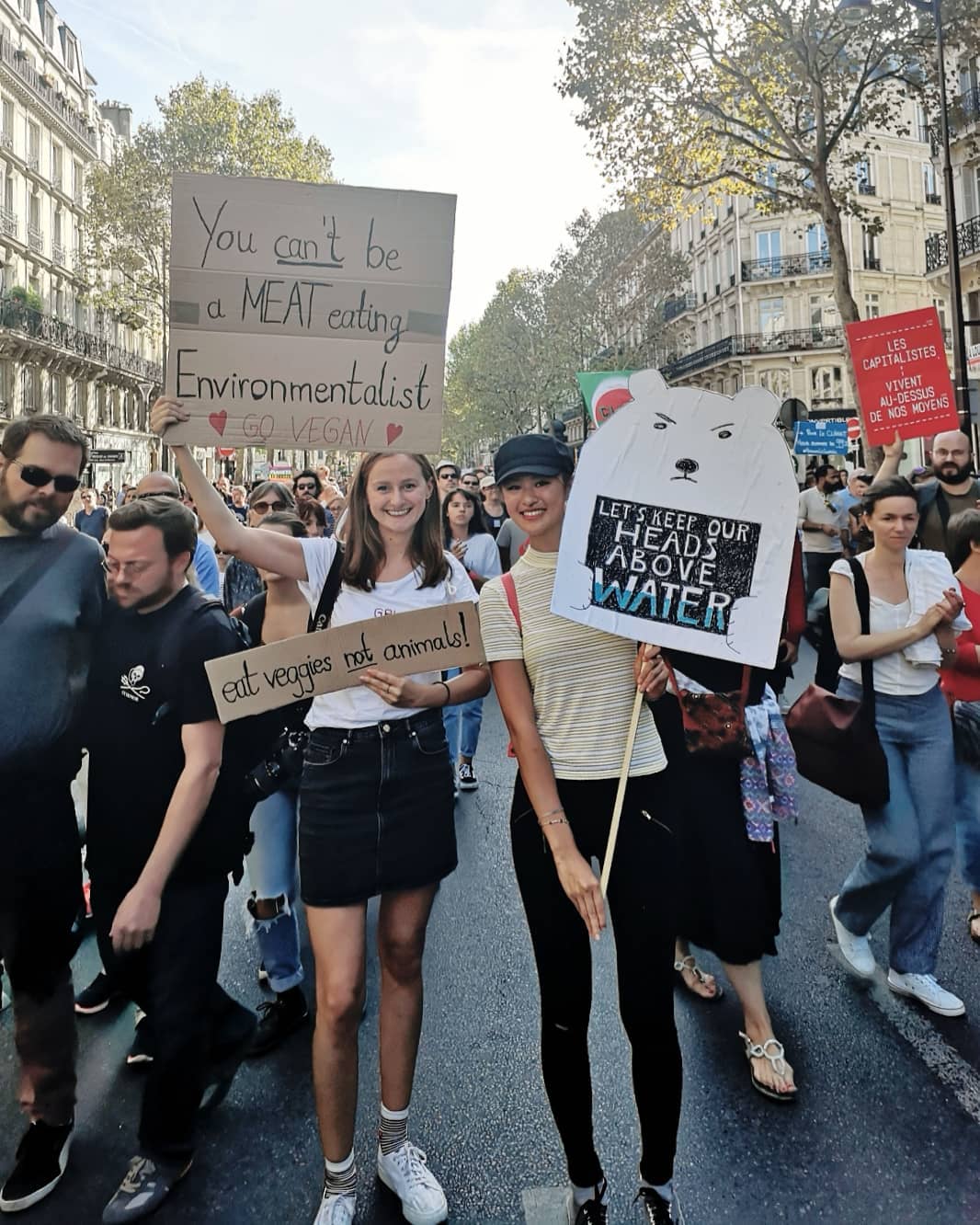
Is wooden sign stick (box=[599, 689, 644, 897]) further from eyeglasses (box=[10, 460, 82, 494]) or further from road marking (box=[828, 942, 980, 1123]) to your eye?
eyeglasses (box=[10, 460, 82, 494])

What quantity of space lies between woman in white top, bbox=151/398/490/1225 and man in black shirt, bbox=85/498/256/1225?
0.27 metres

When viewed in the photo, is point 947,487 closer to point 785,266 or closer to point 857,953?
point 857,953

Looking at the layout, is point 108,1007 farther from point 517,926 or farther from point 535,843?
point 535,843

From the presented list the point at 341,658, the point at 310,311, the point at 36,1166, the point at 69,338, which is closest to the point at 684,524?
the point at 341,658

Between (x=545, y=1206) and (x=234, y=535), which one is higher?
(x=234, y=535)

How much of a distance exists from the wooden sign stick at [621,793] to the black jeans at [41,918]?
5.16 ft

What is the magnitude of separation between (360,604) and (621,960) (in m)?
1.18

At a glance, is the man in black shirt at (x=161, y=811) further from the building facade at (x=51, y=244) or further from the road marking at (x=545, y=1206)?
the building facade at (x=51, y=244)

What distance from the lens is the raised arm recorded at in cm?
235

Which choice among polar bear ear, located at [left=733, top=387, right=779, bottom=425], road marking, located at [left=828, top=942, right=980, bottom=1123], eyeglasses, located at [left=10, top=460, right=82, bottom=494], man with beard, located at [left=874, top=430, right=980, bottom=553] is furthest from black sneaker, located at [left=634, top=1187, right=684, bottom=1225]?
man with beard, located at [left=874, top=430, right=980, bottom=553]

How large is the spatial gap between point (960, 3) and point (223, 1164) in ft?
63.2

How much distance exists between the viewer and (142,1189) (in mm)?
2301

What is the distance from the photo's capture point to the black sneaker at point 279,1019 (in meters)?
3.06

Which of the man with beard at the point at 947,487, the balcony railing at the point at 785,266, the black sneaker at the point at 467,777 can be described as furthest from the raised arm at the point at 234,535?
the balcony railing at the point at 785,266
